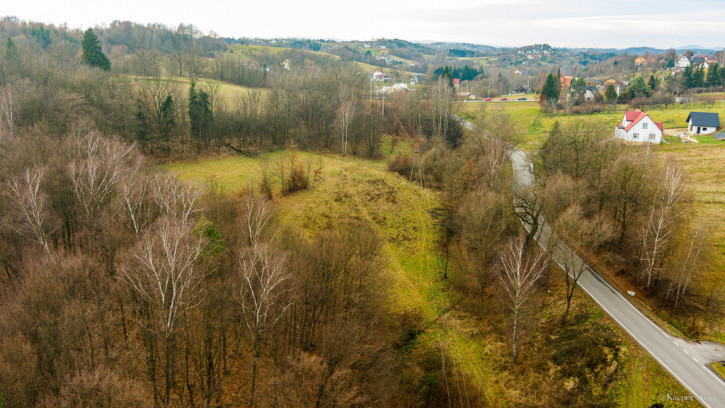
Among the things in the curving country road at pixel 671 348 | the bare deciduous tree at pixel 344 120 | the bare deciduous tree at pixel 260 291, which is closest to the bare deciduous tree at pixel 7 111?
the bare deciduous tree at pixel 260 291

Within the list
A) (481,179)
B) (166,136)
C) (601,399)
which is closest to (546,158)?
(481,179)

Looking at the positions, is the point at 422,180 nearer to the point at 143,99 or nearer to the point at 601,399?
the point at 601,399

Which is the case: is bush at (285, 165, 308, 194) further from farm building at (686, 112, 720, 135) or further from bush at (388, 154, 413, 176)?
farm building at (686, 112, 720, 135)

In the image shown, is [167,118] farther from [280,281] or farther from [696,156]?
[696,156]

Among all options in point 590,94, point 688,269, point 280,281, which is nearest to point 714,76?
point 590,94

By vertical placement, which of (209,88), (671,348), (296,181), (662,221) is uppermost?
(209,88)

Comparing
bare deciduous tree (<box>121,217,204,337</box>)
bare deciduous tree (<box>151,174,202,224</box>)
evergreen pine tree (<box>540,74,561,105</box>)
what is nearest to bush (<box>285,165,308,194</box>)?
bare deciduous tree (<box>151,174,202,224</box>)
